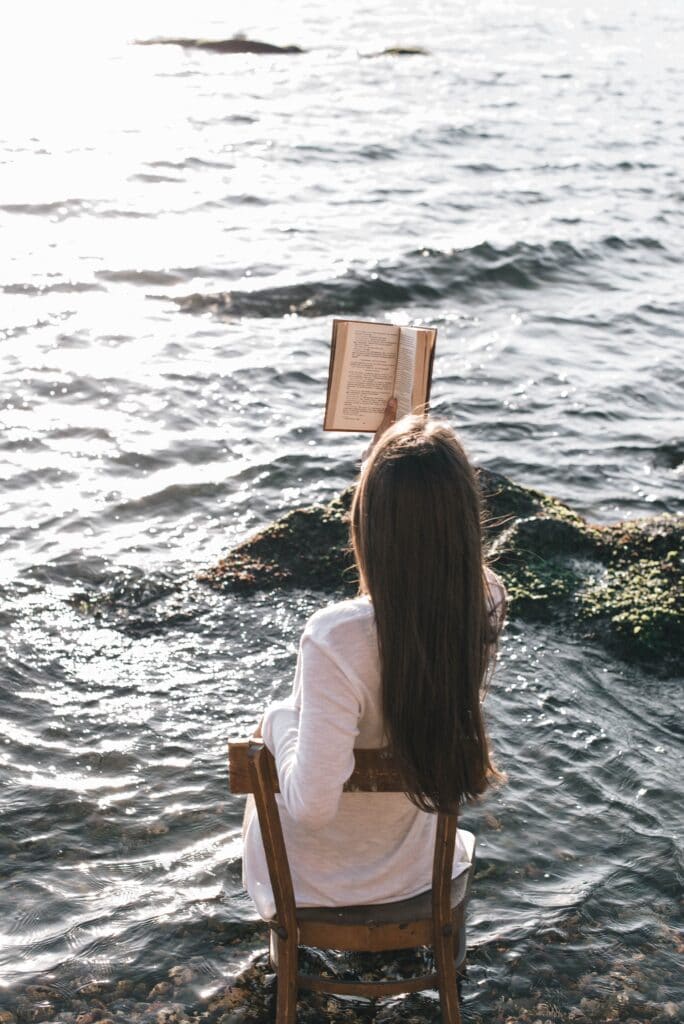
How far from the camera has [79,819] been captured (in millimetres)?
5141

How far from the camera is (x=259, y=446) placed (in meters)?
9.66

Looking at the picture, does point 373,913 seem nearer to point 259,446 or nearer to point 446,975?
point 446,975

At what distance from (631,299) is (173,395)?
6686mm

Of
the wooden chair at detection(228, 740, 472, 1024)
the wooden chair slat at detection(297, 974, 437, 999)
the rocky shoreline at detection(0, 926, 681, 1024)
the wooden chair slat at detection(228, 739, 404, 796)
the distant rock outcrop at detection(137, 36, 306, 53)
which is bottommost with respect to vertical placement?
the rocky shoreline at detection(0, 926, 681, 1024)

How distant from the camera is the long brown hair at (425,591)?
10.2ft

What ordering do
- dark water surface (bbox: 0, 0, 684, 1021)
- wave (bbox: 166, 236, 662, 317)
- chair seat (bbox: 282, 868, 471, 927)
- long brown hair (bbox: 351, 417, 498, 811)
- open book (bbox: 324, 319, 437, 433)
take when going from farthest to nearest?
1. wave (bbox: 166, 236, 662, 317)
2. dark water surface (bbox: 0, 0, 684, 1021)
3. open book (bbox: 324, 319, 437, 433)
4. chair seat (bbox: 282, 868, 471, 927)
5. long brown hair (bbox: 351, 417, 498, 811)

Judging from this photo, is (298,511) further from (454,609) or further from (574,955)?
(454,609)

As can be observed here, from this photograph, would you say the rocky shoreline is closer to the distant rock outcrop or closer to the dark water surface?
the dark water surface

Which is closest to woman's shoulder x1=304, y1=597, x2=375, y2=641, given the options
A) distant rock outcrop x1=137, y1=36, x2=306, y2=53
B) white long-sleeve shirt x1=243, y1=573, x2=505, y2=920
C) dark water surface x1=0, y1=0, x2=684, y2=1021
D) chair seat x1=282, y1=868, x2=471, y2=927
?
white long-sleeve shirt x1=243, y1=573, x2=505, y2=920

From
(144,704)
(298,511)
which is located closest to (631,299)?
(298,511)

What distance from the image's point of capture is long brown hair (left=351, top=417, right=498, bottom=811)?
3098 mm

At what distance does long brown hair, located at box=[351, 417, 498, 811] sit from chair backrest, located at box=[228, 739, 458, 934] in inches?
2.4

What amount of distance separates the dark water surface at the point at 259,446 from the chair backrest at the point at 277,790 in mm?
1002

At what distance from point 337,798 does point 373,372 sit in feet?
5.28
